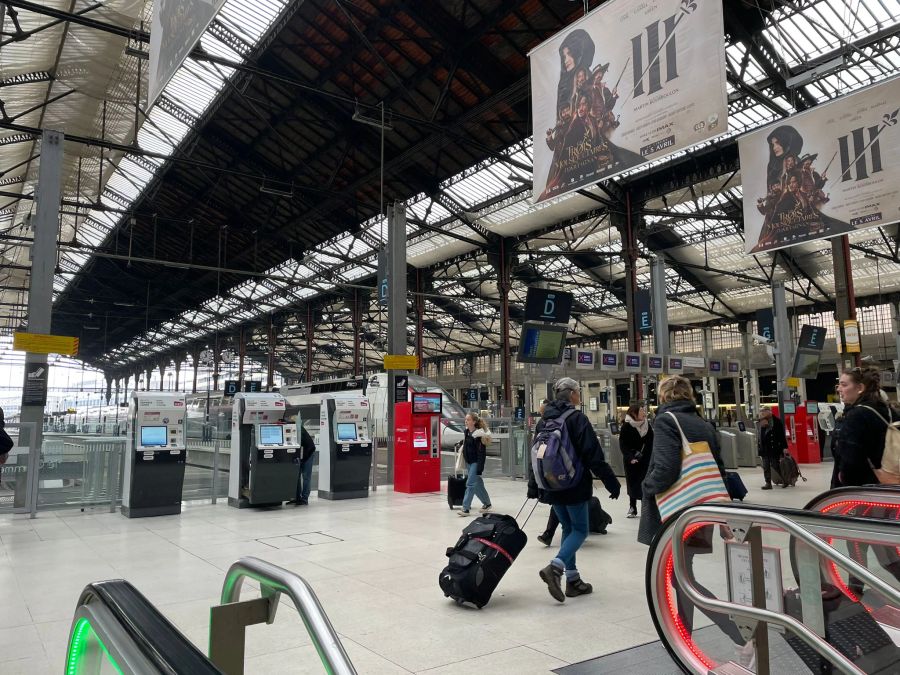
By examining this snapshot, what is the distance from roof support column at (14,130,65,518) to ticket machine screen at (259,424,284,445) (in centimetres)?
324

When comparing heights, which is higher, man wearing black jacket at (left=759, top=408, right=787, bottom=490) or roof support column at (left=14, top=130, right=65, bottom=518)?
roof support column at (left=14, top=130, right=65, bottom=518)

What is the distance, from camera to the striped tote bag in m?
3.88

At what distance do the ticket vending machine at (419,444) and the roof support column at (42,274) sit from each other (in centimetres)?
590

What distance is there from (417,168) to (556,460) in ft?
61.5

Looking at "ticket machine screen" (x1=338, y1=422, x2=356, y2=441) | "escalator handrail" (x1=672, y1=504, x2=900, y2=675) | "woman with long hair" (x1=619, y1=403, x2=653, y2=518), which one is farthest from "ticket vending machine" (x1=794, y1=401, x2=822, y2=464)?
"escalator handrail" (x1=672, y1=504, x2=900, y2=675)

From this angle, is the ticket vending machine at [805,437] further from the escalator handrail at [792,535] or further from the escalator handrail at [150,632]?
the escalator handrail at [150,632]

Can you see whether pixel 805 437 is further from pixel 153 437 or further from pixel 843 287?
pixel 153 437

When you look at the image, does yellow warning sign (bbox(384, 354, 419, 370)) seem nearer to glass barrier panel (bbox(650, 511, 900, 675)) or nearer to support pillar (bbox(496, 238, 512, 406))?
glass barrier panel (bbox(650, 511, 900, 675))

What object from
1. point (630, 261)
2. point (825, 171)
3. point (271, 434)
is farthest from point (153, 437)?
point (630, 261)

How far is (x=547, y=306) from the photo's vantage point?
543 inches

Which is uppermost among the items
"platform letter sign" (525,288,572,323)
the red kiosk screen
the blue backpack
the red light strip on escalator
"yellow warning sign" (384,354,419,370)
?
"platform letter sign" (525,288,572,323)

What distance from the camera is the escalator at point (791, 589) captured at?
8.06ft

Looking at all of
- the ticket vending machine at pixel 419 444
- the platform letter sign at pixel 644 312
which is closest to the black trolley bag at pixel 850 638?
the ticket vending machine at pixel 419 444

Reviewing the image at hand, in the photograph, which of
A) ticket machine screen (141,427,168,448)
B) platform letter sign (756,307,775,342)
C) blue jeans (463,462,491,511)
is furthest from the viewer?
platform letter sign (756,307,775,342)
